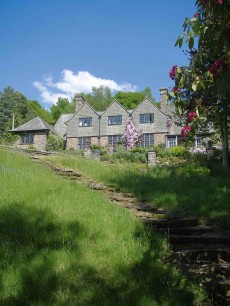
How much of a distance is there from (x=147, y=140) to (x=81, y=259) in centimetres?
3806

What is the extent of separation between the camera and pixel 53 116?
87312 millimetres

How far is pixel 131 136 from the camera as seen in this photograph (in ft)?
139

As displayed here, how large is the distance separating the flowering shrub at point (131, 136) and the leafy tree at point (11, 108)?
131 feet

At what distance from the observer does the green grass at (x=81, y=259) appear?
405 cm

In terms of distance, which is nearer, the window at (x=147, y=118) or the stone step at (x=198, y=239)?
the stone step at (x=198, y=239)

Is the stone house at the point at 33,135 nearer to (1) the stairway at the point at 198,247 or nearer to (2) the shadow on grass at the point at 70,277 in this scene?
(1) the stairway at the point at 198,247

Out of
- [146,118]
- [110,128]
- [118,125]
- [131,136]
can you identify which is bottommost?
[131,136]

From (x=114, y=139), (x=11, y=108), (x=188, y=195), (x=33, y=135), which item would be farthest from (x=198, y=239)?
(x=11, y=108)

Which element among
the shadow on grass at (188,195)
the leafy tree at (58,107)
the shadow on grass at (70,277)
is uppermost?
the leafy tree at (58,107)

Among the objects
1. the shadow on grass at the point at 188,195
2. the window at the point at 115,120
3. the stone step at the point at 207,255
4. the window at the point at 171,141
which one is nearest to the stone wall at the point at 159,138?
the window at the point at 171,141

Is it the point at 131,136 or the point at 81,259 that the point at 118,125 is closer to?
the point at 131,136

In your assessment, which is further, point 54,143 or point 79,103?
point 79,103

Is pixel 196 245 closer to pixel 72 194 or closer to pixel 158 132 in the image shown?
pixel 72 194

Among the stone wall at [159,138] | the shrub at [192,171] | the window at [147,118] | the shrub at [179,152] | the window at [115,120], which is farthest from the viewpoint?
the window at [115,120]
